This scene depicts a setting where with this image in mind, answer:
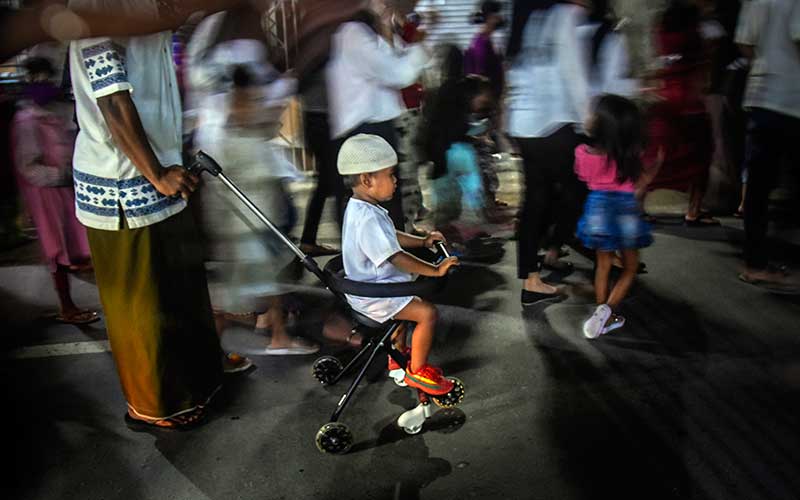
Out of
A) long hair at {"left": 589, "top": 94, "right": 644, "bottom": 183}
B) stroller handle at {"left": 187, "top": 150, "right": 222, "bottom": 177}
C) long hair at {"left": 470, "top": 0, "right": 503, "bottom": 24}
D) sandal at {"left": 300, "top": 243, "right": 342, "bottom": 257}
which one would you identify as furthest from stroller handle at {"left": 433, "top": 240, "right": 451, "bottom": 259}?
long hair at {"left": 470, "top": 0, "right": 503, "bottom": 24}

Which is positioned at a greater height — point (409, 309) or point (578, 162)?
point (578, 162)

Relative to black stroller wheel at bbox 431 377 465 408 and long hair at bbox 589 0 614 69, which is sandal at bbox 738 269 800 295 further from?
black stroller wheel at bbox 431 377 465 408

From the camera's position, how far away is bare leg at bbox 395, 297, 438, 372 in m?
2.78

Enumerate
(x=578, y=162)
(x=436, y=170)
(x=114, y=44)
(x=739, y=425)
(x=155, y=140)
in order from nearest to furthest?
(x=114, y=44)
(x=155, y=140)
(x=739, y=425)
(x=578, y=162)
(x=436, y=170)

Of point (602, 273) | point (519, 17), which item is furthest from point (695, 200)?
point (519, 17)

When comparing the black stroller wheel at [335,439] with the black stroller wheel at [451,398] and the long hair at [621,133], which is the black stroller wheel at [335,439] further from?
the long hair at [621,133]

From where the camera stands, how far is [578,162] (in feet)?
12.6

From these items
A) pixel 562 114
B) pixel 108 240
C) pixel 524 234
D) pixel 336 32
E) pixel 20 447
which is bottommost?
pixel 20 447

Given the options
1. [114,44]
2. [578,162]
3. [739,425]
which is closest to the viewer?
[114,44]

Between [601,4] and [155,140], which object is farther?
[601,4]

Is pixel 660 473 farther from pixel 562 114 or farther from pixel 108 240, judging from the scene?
pixel 108 240

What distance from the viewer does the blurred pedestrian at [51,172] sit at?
4.07 metres

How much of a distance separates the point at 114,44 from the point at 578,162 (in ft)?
8.83

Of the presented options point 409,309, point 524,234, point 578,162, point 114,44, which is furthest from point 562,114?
point 114,44
